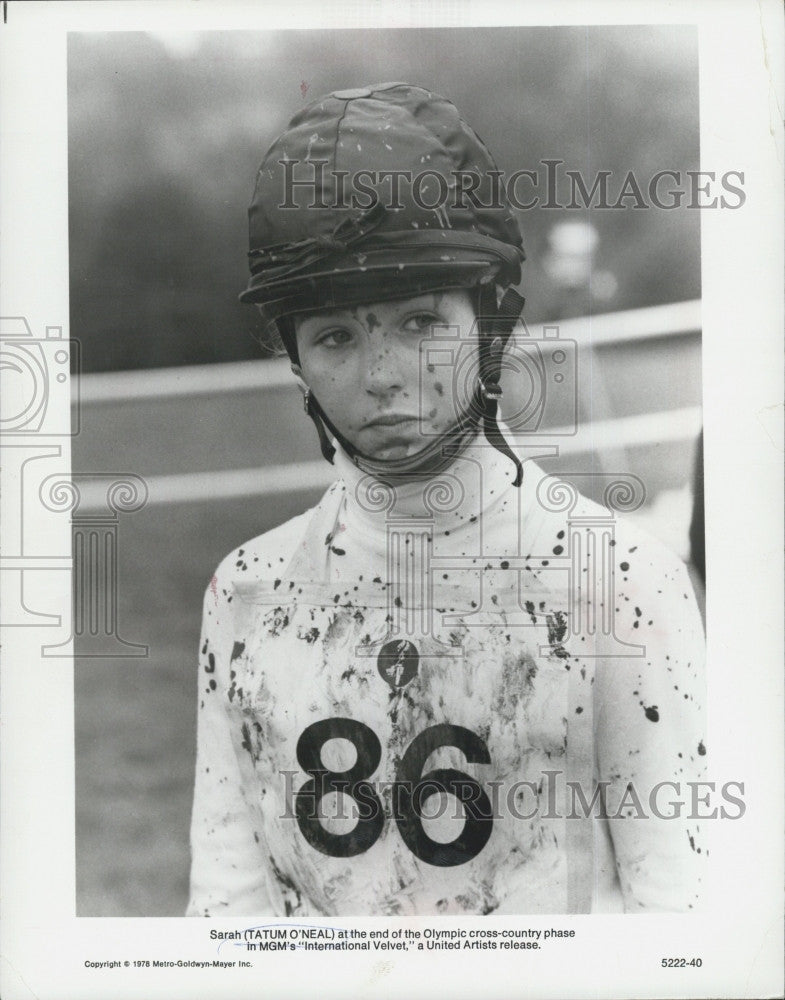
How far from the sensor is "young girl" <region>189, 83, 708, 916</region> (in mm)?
2658

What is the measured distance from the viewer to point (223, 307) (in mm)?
2734

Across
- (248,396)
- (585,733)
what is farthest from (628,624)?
(248,396)

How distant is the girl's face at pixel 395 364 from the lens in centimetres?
267

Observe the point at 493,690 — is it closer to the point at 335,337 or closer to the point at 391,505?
the point at 391,505

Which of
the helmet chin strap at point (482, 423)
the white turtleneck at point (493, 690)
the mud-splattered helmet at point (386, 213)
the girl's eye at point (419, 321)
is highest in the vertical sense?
the mud-splattered helmet at point (386, 213)

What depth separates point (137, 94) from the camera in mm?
2719

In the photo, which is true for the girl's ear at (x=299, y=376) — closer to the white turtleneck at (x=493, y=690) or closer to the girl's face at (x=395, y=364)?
the girl's face at (x=395, y=364)

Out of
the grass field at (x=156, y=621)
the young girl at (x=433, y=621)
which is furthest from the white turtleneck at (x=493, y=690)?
the grass field at (x=156, y=621)

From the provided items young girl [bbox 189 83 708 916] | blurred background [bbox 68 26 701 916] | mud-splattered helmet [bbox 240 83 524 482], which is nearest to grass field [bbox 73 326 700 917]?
blurred background [bbox 68 26 701 916]

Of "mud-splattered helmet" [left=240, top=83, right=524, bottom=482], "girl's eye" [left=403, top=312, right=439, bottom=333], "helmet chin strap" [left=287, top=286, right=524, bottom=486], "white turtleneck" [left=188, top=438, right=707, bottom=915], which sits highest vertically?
"mud-splattered helmet" [left=240, top=83, right=524, bottom=482]

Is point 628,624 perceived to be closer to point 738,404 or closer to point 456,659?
point 456,659

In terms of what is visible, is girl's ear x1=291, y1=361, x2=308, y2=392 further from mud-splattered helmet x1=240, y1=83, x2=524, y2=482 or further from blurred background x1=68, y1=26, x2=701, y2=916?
mud-splattered helmet x1=240, y1=83, x2=524, y2=482

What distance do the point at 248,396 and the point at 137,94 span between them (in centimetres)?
79

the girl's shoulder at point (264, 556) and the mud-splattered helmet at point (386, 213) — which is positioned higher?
the mud-splattered helmet at point (386, 213)
